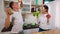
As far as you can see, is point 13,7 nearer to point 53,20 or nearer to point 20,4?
point 20,4

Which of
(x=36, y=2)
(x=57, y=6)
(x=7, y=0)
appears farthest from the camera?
(x=57, y=6)

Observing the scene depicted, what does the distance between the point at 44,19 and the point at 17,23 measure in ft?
0.96

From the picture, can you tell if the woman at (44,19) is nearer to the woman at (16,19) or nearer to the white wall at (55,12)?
the white wall at (55,12)

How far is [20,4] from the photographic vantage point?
124cm

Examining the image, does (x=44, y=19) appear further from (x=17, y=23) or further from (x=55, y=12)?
(x=17, y=23)

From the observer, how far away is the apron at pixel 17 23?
1.23 meters

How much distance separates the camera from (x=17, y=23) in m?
1.24

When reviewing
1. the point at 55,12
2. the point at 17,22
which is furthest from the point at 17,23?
the point at 55,12

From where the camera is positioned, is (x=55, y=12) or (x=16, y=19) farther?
(x=55, y=12)

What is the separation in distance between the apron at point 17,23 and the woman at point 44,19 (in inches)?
7.8

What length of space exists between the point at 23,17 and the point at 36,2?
0.20 meters

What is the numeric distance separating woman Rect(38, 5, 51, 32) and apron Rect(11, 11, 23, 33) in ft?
0.65

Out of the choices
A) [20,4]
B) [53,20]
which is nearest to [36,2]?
[20,4]

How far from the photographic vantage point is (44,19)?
1.35 m
